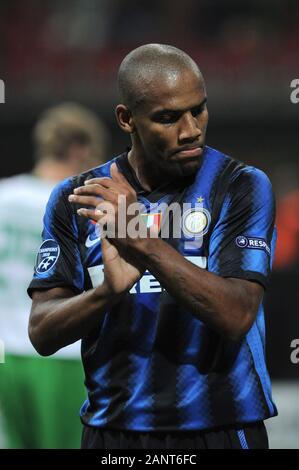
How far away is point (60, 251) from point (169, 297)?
1.28ft

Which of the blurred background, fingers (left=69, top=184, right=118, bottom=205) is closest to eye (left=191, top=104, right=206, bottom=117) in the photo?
fingers (left=69, top=184, right=118, bottom=205)

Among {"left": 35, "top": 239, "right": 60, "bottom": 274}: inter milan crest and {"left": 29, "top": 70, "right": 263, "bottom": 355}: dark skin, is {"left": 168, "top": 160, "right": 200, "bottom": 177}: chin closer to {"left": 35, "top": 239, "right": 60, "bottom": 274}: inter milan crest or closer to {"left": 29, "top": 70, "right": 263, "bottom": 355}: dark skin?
{"left": 29, "top": 70, "right": 263, "bottom": 355}: dark skin

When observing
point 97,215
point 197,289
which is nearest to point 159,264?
point 197,289

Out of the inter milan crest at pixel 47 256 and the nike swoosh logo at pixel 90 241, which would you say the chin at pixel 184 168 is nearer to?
the nike swoosh logo at pixel 90 241

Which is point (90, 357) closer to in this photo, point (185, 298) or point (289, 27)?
point (185, 298)

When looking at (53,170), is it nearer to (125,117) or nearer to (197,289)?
(125,117)

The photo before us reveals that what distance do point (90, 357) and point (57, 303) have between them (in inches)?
8.3

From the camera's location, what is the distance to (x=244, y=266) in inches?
97.9

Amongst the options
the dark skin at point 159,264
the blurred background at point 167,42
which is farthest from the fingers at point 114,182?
the blurred background at point 167,42

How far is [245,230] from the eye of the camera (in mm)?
2549

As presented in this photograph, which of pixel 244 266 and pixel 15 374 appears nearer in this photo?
pixel 244 266

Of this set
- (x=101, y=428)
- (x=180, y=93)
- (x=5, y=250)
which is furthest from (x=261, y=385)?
(x=5, y=250)

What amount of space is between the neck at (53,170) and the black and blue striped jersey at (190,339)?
197 cm

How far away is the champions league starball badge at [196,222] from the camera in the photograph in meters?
2.58
